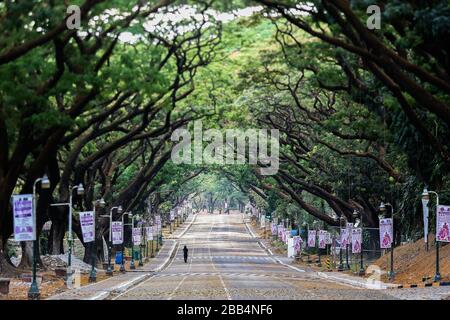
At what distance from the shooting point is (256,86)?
155ft

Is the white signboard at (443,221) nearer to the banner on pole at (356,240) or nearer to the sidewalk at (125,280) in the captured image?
the sidewalk at (125,280)

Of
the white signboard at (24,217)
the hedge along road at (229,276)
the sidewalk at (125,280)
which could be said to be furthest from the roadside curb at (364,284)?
the white signboard at (24,217)

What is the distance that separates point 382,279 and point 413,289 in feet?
39.6

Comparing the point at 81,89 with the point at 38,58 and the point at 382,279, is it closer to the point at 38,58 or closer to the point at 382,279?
the point at 38,58

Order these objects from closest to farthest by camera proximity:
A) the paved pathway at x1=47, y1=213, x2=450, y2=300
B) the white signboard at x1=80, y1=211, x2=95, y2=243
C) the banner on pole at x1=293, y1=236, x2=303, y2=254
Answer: the paved pathway at x1=47, y1=213, x2=450, y2=300, the white signboard at x1=80, y1=211, x2=95, y2=243, the banner on pole at x1=293, y1=236, x2=303, y2=254

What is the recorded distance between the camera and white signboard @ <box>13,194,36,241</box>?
30984 mm

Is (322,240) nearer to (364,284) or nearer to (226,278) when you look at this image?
(226,278)

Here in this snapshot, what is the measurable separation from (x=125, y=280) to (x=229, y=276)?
6917 mm

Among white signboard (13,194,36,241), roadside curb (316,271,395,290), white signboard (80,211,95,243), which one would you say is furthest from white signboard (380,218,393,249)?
white signboard (13,194,36,241)

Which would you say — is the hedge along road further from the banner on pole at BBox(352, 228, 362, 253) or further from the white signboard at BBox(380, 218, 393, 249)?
the white signboard at BBox(380, 218, 393, 249)

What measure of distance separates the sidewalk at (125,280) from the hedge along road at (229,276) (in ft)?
2.54

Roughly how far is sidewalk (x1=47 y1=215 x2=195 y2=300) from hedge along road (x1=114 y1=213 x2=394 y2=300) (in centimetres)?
77

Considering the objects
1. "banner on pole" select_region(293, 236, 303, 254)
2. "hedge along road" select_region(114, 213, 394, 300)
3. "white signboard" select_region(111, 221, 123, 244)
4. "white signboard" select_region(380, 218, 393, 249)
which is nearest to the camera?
"hedge along road" select_region(114, 213, 394, 300)

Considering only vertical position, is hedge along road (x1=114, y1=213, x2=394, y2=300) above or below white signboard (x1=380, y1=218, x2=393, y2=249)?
below
